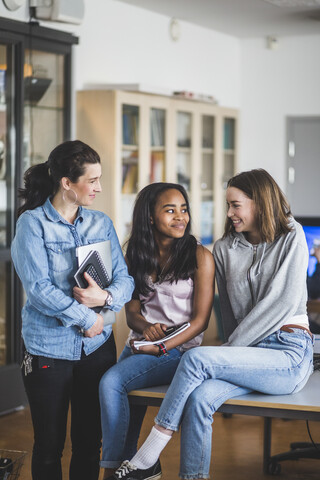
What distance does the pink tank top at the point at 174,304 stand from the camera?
109 inches

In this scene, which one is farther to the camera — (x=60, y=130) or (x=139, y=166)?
(x=139, y=166)

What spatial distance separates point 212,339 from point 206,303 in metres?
3.58

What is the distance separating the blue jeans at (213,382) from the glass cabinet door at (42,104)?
228 cm

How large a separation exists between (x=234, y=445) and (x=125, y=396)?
1336 mm

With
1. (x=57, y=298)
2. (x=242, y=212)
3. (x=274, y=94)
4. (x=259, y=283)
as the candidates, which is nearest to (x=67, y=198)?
(x=57, y=298)

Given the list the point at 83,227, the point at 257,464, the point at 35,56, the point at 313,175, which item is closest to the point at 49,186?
the point at 83,227

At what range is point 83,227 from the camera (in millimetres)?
2557

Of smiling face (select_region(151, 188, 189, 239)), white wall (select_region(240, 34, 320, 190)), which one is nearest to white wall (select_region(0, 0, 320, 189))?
white wall (select_region(240, 34, 320, 190))

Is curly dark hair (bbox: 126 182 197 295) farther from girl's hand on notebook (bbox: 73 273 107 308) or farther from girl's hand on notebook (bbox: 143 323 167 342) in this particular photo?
girl's hand on notebook (bbox: 73 273 107 308)

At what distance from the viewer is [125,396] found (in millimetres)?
2582

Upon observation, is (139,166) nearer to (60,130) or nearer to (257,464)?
(60,130)

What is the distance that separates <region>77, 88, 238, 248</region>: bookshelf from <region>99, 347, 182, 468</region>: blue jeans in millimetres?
2312

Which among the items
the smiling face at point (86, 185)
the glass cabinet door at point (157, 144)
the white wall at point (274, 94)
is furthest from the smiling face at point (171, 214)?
the white wall at point (274, 94)

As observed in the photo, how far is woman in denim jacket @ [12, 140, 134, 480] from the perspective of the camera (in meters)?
2.41
